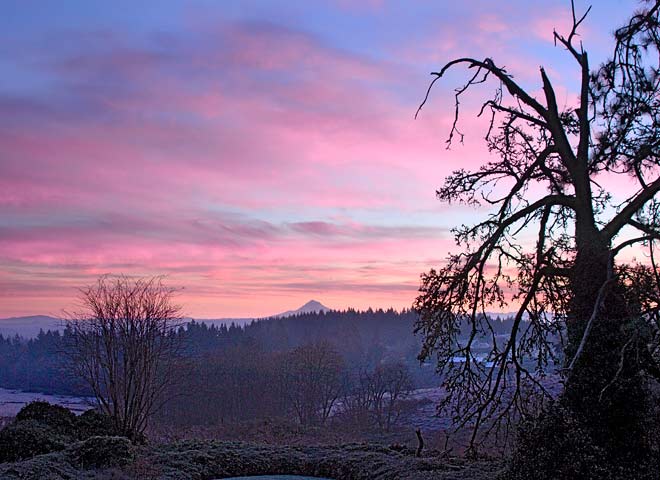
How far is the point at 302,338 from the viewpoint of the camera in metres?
87.8

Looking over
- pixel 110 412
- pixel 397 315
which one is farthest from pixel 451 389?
pixel 397 315

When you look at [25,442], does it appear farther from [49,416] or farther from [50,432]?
[49,416]

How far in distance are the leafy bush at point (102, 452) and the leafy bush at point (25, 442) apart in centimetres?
84

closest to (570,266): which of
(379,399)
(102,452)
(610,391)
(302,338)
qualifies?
(610,391)

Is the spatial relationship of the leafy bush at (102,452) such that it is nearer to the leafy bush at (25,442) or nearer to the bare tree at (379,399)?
the leafy bush at (25,442)

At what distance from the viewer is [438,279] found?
34.5 ft

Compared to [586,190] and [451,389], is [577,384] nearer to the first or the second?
[451,389]

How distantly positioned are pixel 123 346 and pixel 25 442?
17.9ft

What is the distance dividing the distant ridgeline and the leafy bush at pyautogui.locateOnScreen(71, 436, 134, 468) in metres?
52.3

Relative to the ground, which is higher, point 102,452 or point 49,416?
point 49,416

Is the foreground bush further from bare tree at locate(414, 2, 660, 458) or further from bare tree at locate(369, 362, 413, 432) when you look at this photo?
bare tree at locate(369, 362, 413, 432)

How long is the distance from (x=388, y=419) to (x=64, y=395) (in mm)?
29215

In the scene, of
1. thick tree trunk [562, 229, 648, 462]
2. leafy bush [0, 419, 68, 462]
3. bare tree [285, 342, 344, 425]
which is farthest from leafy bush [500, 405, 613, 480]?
bare tree [285, 342, 344, 425]

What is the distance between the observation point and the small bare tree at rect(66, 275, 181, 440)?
17.7 meters
